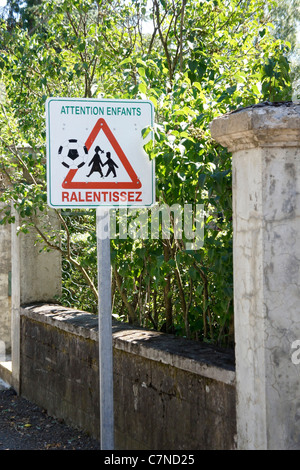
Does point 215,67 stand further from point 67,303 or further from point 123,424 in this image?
point 67,303

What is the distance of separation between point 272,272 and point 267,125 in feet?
2.37

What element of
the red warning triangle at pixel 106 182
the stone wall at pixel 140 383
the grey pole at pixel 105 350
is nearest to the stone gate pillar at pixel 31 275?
the stone wall at pixel 140 383

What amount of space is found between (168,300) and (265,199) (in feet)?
7.60

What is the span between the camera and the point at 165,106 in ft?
15.8

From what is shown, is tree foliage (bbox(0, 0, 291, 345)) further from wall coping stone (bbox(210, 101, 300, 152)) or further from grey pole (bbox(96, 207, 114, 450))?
grey pole (bbox(96, 207, 114, 450))

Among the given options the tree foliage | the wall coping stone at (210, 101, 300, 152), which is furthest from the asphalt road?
the wall coping stone at (210, 101, 300, 152)

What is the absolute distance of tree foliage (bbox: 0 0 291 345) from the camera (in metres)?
4.47

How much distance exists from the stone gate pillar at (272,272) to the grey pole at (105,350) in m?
0.70

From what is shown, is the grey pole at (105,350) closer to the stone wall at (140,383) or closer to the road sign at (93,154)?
the road sign at (93,154)

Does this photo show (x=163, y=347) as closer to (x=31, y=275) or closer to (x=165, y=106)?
(x=165, y=106)

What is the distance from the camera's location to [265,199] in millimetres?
3400

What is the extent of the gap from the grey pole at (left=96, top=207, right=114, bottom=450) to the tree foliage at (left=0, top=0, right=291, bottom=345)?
34.6 inches

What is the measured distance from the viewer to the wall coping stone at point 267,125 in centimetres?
334

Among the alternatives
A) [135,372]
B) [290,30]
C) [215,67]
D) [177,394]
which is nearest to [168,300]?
[135,372]
